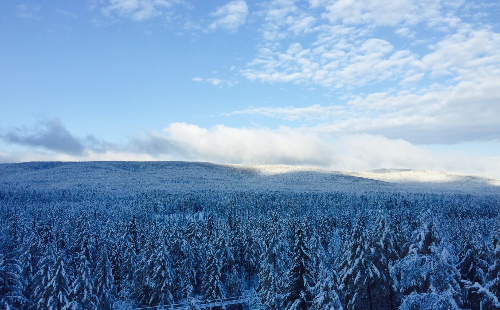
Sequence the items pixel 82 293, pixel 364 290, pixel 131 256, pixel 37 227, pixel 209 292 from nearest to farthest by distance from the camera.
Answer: pixel 364 290 → pixel 82 293 → pixel 209 292 → pixel 131 256 → pixel 37 227

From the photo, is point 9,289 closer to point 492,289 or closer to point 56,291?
point 56,291

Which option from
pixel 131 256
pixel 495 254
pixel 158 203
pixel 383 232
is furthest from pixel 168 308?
pixel 158 203

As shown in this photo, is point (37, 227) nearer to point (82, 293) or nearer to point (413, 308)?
→ point (82, 293)

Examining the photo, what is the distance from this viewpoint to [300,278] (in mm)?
30922

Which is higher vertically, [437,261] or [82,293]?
[437,261]

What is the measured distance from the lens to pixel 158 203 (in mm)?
147500

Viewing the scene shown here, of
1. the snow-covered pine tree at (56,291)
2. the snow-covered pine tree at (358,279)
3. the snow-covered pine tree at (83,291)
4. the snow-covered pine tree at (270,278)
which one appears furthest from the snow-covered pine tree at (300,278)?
the snow-covered pine tree at (56,291)

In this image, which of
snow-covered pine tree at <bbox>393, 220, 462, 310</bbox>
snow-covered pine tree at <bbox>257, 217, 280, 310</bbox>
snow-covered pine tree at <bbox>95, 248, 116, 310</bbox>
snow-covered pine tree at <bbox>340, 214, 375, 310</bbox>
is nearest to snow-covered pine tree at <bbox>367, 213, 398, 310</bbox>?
snow-covered pine tree at <bbox>340, 214, 375, 310</bbox>

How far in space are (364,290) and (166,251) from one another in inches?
1124

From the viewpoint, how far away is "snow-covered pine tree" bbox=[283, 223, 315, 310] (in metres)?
29.9

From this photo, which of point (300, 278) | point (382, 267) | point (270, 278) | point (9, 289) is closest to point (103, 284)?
point (9, 289)

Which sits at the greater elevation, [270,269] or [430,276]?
[430,276]

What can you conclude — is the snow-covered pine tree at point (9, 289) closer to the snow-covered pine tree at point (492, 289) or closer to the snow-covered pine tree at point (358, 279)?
the snow-covered pine tree at point (358, 279)

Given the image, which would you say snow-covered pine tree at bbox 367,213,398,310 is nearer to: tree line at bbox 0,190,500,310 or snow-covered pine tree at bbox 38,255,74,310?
tree line at bbox 0,190,500,310
